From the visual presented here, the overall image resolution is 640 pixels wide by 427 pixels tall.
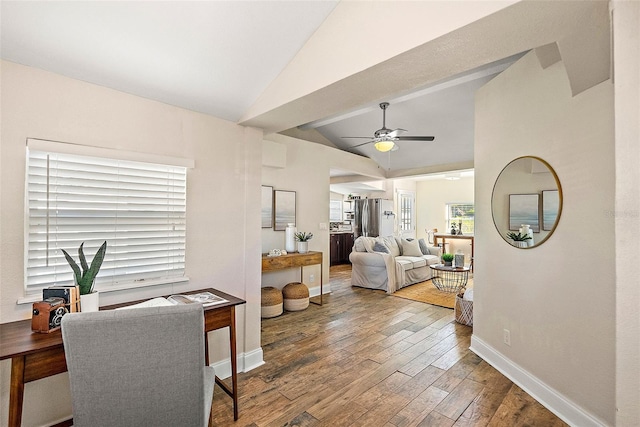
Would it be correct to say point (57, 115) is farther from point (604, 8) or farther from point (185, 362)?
point (604, 8)

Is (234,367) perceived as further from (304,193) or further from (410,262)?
(410,262)

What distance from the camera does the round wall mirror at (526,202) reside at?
2.21 m

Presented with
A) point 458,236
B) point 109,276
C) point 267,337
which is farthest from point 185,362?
point 458,236

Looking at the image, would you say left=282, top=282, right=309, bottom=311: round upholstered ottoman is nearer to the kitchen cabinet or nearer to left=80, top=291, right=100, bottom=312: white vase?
left=80, top=291, right=100, bottom=312: white vase

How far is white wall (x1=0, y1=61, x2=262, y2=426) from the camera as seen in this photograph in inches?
67.4

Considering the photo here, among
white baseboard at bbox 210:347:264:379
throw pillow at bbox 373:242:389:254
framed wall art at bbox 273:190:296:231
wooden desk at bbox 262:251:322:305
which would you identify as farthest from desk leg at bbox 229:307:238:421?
throw pillow at bbox 373:242:389:254

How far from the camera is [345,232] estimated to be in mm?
8805

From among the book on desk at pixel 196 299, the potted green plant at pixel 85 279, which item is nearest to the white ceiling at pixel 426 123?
the book on desk at pixel 196 299

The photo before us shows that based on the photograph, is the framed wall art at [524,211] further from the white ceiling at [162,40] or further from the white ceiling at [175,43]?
the white ceiling at [162,40]

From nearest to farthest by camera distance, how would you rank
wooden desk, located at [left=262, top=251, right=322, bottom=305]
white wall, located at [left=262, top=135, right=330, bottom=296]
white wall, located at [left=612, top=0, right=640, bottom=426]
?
white wall, located at [left=612, top=0, right=640, bottom=426]
wooden desk, located at [left=262, top=251, right=322, bottom=305]
white wall, located at [left=262, top=135, right=330, bottom=296]

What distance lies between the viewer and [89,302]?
5.60 ft

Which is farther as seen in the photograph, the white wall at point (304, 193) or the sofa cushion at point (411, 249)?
the sofa cushion at point (411, 249)

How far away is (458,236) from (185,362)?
28.3 ft

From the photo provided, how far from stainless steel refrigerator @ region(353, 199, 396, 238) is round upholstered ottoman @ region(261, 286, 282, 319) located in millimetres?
4829
